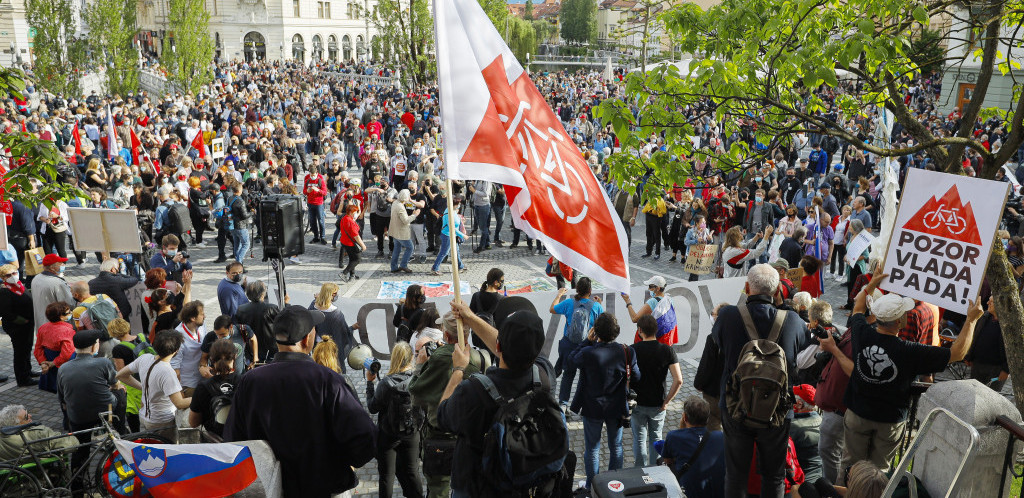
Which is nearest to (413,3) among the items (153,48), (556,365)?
(556,365)

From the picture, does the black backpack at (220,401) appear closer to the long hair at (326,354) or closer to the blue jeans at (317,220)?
the long hair at (326,354)

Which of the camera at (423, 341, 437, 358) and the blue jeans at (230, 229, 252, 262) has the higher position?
the camera at (423, 341, 437, 358)

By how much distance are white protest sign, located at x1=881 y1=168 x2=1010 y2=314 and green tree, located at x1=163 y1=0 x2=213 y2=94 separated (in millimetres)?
36006

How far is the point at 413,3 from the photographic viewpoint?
35.3 meters

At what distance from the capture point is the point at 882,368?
4.96 metres

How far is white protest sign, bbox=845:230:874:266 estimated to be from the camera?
10.8 metres

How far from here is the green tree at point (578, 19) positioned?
108500 millimetres

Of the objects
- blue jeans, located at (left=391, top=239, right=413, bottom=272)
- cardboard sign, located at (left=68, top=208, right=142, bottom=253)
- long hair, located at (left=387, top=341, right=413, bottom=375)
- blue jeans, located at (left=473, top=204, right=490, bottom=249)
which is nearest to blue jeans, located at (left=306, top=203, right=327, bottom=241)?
blue jeans, located at (left=391, top=239, right=413, bottom=272)

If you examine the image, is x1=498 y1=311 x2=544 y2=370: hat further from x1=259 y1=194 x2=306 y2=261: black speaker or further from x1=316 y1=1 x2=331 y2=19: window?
x1=316 y1=1 x2=331 y2=19: window

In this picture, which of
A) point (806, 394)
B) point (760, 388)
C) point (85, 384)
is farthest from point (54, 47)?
point (760, 388)

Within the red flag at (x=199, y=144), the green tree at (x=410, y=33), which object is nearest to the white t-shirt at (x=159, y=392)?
the red flag at (x=199, y=144)

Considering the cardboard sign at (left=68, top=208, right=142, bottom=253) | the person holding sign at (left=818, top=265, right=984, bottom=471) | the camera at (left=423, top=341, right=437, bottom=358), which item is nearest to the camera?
the person holding sign at (left=818, top=265, right=984, bottom=471)

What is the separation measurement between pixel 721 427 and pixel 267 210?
250 inches

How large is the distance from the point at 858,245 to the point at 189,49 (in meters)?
33.3
